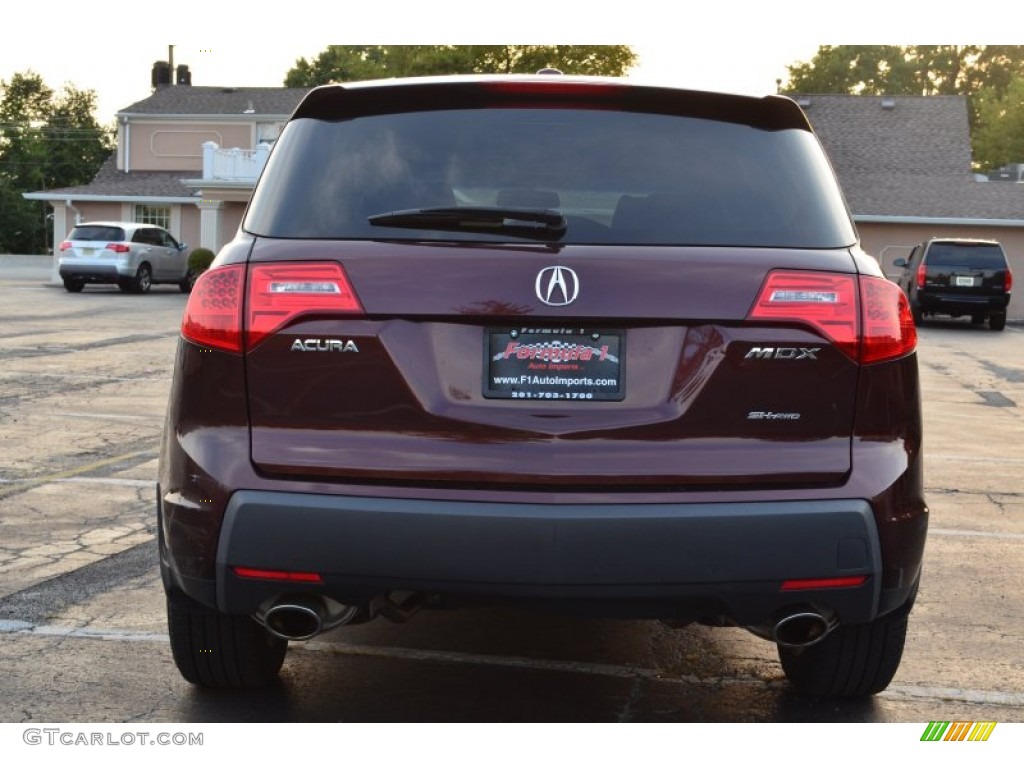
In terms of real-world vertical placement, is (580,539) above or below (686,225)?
below

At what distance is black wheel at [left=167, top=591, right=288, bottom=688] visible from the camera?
13.9 feet

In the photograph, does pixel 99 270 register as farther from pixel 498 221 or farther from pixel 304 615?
pixel 498 221

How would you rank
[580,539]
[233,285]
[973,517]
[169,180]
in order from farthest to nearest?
[169,180] < [973,517] < [233,285] < [580,539]

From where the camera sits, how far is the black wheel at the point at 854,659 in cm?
430

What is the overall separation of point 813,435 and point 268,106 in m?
51.3

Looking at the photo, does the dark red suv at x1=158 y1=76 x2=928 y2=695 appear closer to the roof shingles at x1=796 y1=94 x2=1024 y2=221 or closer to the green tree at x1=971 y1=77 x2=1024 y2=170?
the roof shingles at x1=796 y1=94 x2=1024 y2=221

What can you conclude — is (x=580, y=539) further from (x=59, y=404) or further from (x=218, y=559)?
(x=59, y=404)

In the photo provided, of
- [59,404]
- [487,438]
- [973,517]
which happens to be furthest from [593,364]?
[59,404]

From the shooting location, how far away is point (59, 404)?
12.3 metres

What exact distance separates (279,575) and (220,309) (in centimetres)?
70

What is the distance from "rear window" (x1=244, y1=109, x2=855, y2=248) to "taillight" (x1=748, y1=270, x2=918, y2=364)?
132 mm

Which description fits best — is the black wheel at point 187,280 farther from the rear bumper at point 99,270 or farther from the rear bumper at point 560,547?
the rear bumper at point 560,547

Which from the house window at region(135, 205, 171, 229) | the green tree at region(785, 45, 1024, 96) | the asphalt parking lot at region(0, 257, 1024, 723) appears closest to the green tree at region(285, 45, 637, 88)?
the house window at region(135, 205, 171, 229)
